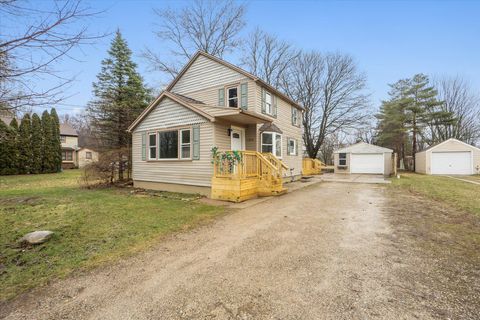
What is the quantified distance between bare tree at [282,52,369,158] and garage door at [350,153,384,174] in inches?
158

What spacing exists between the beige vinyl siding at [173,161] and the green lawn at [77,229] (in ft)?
4.77

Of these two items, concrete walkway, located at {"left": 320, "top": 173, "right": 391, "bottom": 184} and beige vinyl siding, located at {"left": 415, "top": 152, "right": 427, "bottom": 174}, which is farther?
beige vinyl siding, located at {"left": 415, "top": 152, "right": 427, "bottom": 174}

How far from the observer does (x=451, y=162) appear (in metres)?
21.1

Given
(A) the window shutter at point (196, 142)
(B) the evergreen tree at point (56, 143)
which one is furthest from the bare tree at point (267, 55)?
(B) the evergreen tree at point (56, 143)

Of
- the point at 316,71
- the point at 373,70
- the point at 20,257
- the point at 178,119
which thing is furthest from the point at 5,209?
the point at 373,70

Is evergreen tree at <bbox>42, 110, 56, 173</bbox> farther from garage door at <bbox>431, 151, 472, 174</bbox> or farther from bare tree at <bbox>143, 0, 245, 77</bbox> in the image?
garage door at <bbox>431, 151, 472, 174</bbox>

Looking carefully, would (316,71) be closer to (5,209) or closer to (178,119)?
(178,119)

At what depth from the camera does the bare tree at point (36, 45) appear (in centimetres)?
236

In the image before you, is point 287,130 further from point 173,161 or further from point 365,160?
point 365,160

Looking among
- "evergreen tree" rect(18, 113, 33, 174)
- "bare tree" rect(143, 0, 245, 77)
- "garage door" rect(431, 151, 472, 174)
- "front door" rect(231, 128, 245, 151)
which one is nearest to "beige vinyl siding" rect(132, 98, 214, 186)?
"front door" rect(231, 128, 245, 151)

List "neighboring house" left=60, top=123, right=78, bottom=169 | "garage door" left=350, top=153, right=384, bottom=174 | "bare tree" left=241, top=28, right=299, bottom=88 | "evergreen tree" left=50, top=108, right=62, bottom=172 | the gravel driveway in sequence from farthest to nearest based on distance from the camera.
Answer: "neighboring house" left=60, top=123, right=78, bottom=169 < "evergreen tree" left=50, top=108, right=62, bottom=172 < "bare tree" left=241, top=28, right=299, bottom=88 < "garage door" left=350, top=153, right=384, bottom=174 < the gravel driveway

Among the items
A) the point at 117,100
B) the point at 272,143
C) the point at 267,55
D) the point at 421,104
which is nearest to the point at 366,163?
the point at 421,104

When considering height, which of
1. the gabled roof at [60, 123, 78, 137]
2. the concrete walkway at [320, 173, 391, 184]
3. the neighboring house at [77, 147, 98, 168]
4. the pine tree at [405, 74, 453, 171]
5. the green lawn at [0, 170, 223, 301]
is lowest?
the green lawn at [0, 170, 223, 301]

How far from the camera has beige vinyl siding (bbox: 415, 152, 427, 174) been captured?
22.4m
